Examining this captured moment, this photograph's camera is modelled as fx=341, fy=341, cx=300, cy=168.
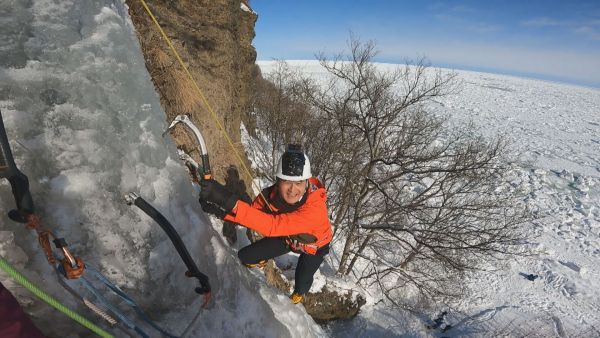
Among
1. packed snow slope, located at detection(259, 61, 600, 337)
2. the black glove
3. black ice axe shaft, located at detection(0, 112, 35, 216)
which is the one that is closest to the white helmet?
the black glove

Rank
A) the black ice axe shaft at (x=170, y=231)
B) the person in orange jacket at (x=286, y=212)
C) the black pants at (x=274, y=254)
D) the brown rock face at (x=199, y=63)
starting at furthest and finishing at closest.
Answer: the brown rock face at (x=199, y=63) → the black pants at (x=274, y=254) → the person in orange jacket at (x=286, y=212) → the black ice axe shaft at (x=170, y=231)

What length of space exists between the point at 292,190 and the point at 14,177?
231 cm

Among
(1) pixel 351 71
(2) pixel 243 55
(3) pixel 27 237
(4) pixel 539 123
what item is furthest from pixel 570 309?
(4) pixel 539 123

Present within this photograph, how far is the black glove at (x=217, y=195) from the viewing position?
284 cm

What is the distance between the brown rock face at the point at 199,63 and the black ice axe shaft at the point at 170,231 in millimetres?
2557

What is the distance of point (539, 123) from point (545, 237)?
2288cm

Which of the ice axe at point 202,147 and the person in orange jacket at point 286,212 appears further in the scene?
the person in orange jacket at point 286,212

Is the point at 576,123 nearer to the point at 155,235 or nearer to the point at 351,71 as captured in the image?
Result: the point at 351,71

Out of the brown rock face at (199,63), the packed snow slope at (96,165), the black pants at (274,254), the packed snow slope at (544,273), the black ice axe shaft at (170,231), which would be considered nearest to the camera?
the packed snow slope at (96,165)

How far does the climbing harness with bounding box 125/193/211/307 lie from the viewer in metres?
2.36

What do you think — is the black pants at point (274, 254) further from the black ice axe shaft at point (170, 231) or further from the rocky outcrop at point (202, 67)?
the black ice axe shaft at point (170, 231)

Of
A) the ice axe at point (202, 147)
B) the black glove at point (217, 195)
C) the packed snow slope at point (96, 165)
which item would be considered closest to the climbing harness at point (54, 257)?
the packed snow slope at point (96, 165)

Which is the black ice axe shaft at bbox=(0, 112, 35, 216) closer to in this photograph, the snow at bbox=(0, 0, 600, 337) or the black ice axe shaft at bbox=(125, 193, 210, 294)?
the snow at bbox=(0, 0, 600, 337)

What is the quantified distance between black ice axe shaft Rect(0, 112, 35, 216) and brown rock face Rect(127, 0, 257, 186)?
10.0 ft
